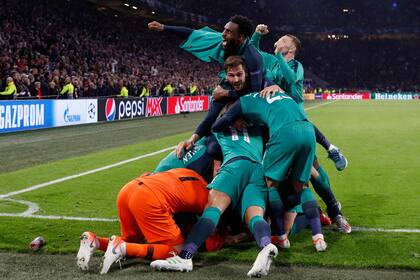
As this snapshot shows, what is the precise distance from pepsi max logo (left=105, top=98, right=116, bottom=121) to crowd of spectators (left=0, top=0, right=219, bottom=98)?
92 centimetres

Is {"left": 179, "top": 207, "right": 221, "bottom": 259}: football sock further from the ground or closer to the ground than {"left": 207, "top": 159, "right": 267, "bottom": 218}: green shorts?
closer to the ground

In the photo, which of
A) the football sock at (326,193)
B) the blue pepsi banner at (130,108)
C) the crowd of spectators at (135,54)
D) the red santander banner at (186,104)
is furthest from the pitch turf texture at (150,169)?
the red santander banner at (186,104)

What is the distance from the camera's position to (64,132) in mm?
17719

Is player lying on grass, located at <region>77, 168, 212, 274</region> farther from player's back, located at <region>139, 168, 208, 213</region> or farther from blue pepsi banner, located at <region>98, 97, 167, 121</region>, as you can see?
blue pepsi banner, located at <region>98, 97, 167, 121</region>

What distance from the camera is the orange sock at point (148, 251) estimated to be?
436cm

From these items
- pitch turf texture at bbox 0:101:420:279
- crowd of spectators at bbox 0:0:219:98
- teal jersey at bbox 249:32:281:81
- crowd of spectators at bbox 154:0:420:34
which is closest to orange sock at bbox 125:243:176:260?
pitch turf texture at bbox 0:101:420:279

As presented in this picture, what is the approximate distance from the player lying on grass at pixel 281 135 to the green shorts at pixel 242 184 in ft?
0.32

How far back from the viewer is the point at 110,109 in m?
23.7

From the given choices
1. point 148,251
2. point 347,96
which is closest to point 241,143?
point 148,251

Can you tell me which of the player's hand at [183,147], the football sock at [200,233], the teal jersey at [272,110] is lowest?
Answer: the football sock at [200,233]

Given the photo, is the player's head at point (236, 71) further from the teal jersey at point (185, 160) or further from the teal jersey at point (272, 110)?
the teal jersey at point (185, 160)

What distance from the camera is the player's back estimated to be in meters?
4.50

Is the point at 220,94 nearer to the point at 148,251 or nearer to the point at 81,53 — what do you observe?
the point at 148,251

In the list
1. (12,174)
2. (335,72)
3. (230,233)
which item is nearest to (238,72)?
(230,233)
